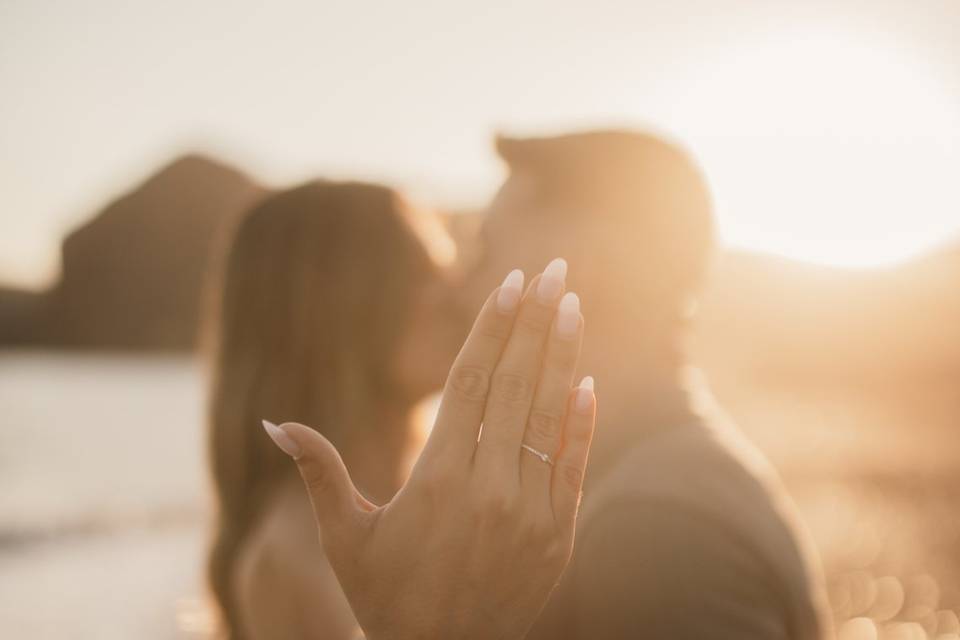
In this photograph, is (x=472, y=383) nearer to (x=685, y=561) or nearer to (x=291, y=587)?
(x=685, y=561)

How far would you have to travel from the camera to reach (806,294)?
51562mm

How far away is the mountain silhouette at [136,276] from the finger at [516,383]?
10567 cm

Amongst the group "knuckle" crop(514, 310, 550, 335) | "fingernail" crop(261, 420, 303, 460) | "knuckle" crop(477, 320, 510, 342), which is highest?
"knuckle" crop(514, 310, 550, 335)

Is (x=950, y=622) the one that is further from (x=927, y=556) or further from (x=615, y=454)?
(x=615, y=454)

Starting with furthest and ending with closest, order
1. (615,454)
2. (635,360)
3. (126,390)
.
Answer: (126,390), (635,360), (615,454)

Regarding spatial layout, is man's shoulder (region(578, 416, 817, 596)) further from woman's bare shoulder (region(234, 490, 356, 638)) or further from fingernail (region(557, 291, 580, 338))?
woman's bare shoulder (region(234, 490, 356, 638))

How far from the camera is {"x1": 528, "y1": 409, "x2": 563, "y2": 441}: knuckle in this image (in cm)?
173

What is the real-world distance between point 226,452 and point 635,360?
188 centimetres

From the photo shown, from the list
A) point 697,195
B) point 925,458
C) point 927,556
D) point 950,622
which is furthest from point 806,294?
point 697,195

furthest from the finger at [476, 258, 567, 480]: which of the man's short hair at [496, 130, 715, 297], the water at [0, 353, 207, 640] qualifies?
the water at [0, 353, 207, 640]

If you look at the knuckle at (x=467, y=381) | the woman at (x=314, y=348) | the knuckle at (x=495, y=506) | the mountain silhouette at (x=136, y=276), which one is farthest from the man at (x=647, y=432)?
the mountain silhouette at (x=136, y=276)

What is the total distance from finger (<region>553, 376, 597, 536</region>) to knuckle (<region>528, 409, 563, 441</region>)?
0.03 meters

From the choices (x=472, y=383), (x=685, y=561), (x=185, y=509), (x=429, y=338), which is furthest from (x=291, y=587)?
(x=185, y=509)

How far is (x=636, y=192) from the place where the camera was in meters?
3.58
